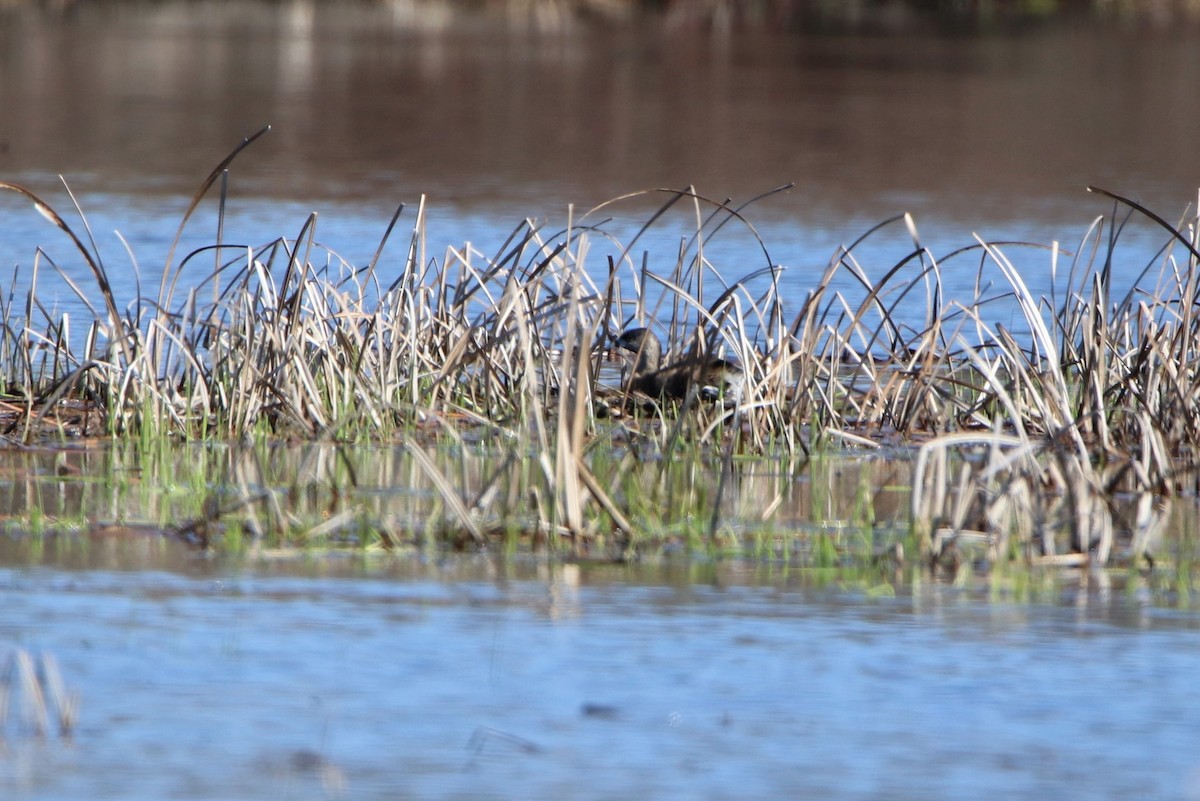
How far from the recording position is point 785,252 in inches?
499

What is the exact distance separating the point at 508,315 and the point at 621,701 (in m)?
3.15

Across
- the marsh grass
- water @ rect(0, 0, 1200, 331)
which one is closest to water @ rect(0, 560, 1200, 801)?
the marsh grass

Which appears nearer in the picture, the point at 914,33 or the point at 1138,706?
the point at 1138,706

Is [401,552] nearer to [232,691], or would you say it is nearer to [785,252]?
[232,691]

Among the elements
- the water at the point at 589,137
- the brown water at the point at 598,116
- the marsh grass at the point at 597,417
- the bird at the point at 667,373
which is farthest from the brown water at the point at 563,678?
the brown water at the point at 598,116

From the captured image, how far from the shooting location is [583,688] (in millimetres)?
3826

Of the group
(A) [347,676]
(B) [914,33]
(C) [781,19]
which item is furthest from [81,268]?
(C) [781,19]

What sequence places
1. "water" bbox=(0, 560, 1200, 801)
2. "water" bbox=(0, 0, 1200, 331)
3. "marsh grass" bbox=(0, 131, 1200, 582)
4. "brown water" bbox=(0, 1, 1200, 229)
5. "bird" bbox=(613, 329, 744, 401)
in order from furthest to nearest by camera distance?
1. "brown water" bbox=(0, 1, 1200, 229)
2. "water" bbox=(0, 0, 1200, 331)
3. "bird" bbox=(613, 329, 744, 401)
4. "marsh grass" bbox=(0, 131, 1200, 582)
5. "water" bbox=(0, 560, 1200, 801)

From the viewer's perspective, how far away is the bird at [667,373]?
6815mm

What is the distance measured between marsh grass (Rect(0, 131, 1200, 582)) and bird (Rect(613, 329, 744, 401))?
7cm

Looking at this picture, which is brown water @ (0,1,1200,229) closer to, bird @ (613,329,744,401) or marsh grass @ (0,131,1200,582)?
bird @ (613,329,744,401)

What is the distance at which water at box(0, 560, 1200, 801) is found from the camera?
337 cm

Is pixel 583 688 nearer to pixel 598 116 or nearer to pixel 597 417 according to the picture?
pixel 597 417

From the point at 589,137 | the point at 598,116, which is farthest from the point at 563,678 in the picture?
the point at 598,116
